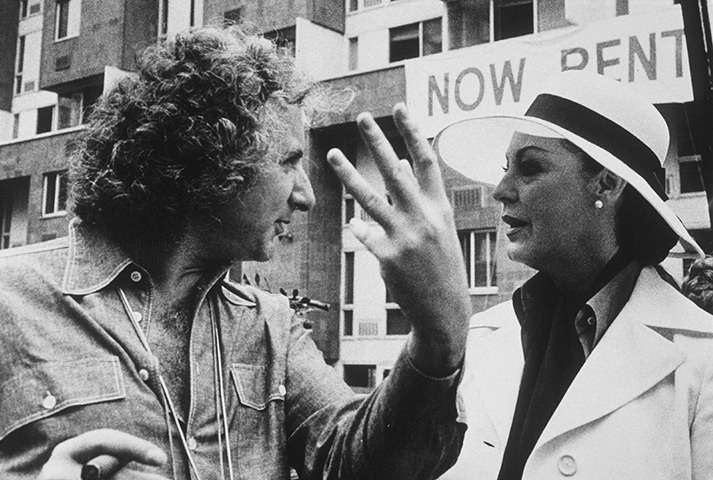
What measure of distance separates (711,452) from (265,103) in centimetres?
69

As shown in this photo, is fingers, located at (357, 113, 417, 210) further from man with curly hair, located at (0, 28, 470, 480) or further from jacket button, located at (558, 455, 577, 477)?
jacket button, located at (558, 455, 577, 477)

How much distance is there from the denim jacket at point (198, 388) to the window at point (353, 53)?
8.34ft

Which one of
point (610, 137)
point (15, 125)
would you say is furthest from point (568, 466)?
point (15, 125)

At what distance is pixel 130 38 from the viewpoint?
8.55 feet

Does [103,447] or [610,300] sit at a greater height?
[610,300]

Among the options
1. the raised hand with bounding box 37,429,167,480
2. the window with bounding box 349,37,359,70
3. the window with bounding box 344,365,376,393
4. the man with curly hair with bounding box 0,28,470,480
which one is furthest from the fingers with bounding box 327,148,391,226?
the window with bounding box 349,37,359,70

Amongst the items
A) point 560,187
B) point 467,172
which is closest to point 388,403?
point 560,187

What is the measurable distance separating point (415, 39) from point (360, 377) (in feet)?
4.37

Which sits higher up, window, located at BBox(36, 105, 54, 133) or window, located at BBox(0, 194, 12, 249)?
window, located at BBox(36, 105, 54, 133)

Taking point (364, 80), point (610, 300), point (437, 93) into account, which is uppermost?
point (364, 80)

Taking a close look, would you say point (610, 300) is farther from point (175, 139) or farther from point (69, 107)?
point (69, 107)

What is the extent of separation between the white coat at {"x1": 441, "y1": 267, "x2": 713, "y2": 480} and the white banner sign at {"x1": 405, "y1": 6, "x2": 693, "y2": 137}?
55cm

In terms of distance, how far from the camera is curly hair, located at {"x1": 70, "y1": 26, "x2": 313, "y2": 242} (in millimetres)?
940

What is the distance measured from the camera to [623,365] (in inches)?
42.1
